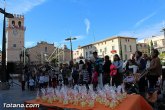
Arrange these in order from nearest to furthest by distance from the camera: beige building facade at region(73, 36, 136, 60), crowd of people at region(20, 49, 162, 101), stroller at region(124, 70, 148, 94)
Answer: crowd of people at region(20, 49, 162, 101), stroller at region(124, 70, 148, 94), beige building facade at region(73, 36, 136, 60)

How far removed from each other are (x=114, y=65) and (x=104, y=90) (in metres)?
4.14

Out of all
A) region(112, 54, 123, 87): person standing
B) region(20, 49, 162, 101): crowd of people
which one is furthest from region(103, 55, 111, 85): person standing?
region(112, 54, 123, 87): person standing

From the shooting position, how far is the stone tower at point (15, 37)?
94.1 metres

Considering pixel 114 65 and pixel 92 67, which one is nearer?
pixel 114 65

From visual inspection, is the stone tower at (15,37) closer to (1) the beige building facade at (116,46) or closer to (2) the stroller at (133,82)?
(1) the beige building facade at (116,46)

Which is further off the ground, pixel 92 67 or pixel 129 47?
pixel 129 47

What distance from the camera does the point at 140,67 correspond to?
365 inches

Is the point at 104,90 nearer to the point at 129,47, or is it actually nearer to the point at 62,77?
the point at 62,77

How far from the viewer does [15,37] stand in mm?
97750

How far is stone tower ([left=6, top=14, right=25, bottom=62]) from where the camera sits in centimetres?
9406

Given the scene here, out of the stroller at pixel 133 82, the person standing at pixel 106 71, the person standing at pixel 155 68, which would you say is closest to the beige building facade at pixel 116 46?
the person standing at pixel 106 71

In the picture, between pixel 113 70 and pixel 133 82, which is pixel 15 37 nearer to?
pixel 113 70

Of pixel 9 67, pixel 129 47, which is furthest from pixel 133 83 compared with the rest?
pixel 129 47

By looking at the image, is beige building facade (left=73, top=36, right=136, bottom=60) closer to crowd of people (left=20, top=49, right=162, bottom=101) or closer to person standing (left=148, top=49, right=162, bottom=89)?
crowd of people (left=20, top=49, right=162, bottom=101)
